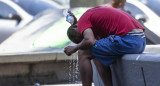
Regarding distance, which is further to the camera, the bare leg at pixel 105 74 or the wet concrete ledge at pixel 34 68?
the wet concrete ledge at pixel 34 68

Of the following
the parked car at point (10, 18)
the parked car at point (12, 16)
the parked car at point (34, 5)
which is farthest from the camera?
the parked car at point (34, 5)

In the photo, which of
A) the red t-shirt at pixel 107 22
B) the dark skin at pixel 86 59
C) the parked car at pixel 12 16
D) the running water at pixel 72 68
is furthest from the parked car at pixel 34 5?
the red t-shirt at pixel 107 22

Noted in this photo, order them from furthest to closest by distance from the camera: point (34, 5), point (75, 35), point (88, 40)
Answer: point (34, 5) → point (75, 35) → point (88, 40)

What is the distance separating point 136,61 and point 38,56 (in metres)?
3.25

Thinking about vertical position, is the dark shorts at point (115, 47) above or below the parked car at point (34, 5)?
below

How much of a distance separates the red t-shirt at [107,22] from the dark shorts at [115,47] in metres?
0.10

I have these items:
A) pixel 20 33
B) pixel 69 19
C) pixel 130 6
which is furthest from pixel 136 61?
pixel 130 6

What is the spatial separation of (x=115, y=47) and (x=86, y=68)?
1.35 feet

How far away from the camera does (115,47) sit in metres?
4.76

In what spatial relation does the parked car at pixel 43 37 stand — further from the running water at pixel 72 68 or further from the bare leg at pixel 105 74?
the bare leg at pixel 105 74

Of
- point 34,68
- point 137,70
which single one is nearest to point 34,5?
point 34,68

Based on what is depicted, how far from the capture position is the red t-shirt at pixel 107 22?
4.84 meters

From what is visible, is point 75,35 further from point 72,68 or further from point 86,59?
point 72,68

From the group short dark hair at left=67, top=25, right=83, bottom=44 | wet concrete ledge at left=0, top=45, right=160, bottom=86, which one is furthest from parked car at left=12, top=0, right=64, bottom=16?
short dark hair at left=67, top=25, right=83, bottom=44
